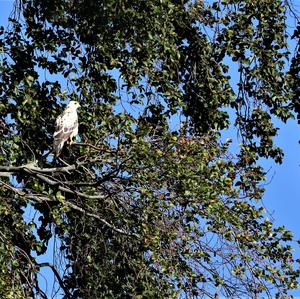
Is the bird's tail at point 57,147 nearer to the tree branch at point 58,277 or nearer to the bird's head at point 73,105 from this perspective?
the bird's head at point 73,105

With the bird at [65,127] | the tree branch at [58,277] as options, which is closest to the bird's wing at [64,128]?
the bird at [65,127]

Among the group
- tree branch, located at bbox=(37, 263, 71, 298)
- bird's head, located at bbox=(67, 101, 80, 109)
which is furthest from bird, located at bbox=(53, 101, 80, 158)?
tree branch, located at bbox=(37, 263, 71, 298)

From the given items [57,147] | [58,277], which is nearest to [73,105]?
[57,147]

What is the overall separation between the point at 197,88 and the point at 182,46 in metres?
0.64

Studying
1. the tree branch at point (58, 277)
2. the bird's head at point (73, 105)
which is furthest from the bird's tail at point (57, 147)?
the tree branch at point (58, 277)

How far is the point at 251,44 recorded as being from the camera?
41.9ft

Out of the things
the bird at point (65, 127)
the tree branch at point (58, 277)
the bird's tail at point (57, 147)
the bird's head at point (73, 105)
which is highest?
the bird's head at point (73, 105)

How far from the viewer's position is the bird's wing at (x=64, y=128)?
1195 cm

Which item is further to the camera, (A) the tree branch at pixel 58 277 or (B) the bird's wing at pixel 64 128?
(B) the bird's wing at pixel 64 128

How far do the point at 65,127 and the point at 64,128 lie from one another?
0.11 feet

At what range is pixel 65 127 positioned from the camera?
1191cm

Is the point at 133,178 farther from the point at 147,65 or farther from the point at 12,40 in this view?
the point at 12,40

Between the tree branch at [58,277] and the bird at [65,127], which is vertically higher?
the bird at [65,127]

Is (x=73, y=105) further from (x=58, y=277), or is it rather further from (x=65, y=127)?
(x=58, y=277)
